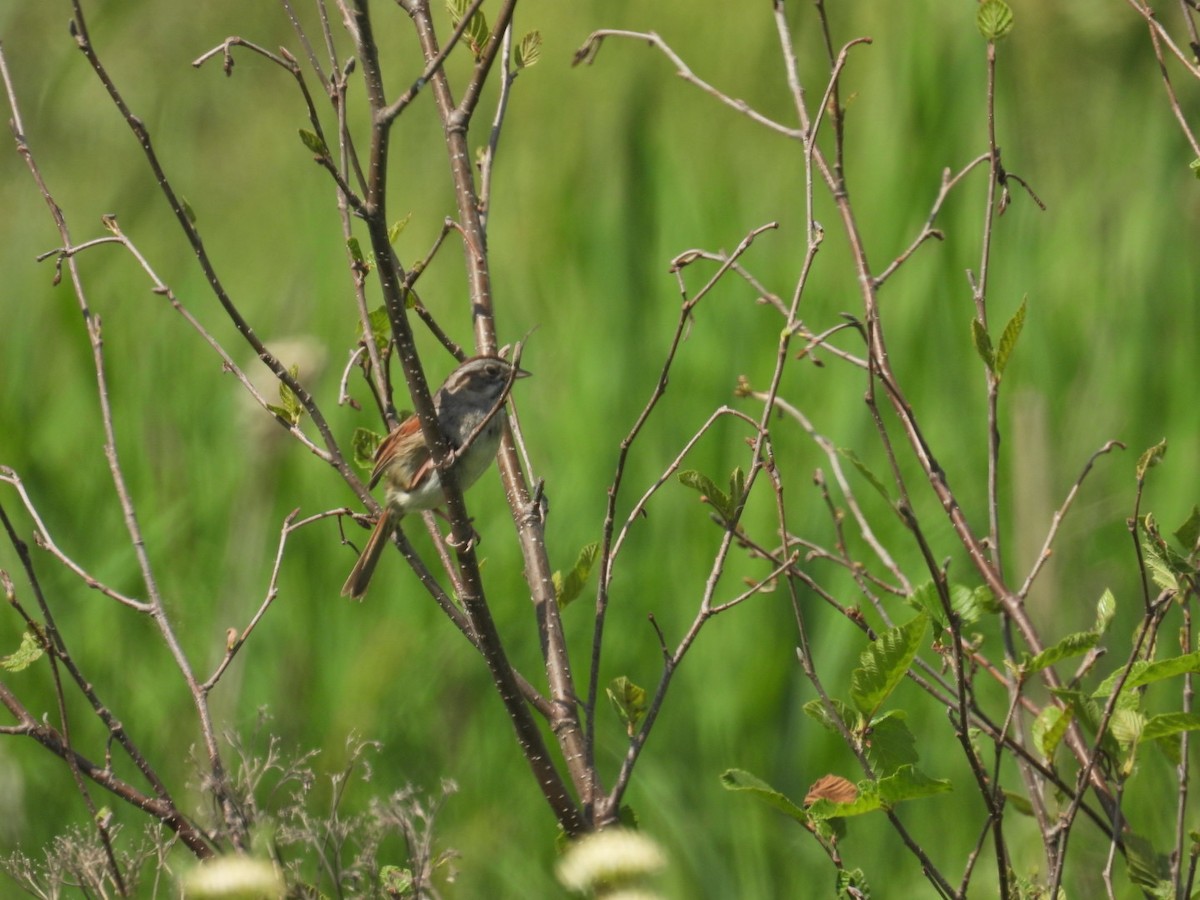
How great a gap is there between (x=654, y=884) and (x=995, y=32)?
1867mm

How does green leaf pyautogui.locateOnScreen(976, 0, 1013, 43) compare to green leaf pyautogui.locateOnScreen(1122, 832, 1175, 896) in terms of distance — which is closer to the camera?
green leaf pyautogui.locateOnScreen(1122, 832, 1175, 896)

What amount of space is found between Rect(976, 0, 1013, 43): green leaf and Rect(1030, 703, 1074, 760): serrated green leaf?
0.88 meters

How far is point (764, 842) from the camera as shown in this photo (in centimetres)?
346

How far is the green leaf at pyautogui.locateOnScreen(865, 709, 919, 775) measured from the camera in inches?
77.4

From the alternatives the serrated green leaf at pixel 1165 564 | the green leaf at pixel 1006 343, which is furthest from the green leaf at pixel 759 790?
the green leaf at pixel 1006 343

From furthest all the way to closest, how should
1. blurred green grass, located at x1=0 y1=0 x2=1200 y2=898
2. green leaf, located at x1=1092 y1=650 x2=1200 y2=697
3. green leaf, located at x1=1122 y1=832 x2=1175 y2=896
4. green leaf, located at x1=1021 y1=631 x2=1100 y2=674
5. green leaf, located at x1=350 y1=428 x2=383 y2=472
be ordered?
blurred green grass, located at x1=0 y1=0 x2=1200 y2=898
green leaf, located at x1=350 y1=428 x2=383 y2=472
green leaf, located at x1=1122 y1=832 x2=1175 y2=896
green leaf, located at x1=1021 y1=631 x2=1100 y2=674
green leaf, located at x1=1092 y1=650 x2=1200 y2=697

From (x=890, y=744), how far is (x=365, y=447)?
101cm

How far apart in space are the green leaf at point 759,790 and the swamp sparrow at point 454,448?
3.14ft

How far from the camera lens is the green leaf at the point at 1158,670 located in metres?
1.71

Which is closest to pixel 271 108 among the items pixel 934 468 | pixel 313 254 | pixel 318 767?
pixel 313 254

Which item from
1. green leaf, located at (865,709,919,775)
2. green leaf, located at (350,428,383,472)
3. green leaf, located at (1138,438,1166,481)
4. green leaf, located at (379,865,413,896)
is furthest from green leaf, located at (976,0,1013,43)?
green leaf, located at (379,865,413,896)

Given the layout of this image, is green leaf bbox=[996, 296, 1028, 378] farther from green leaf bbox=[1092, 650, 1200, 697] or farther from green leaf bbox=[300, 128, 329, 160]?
green leaf bbox=[300, 128, 329, 160]

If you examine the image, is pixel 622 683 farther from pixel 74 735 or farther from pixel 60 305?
pixel 60 305

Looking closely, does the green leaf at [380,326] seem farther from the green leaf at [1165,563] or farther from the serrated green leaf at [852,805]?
the green leaf at [1165,563]
